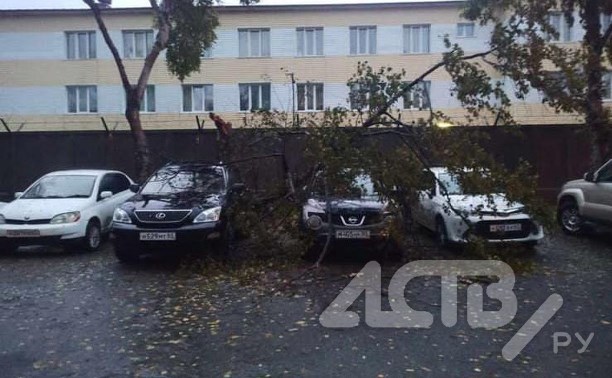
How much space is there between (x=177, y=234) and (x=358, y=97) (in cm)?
353

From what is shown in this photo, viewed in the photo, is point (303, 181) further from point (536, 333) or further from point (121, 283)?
point (536, 333)

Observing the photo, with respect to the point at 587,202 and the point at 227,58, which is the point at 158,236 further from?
the point at 227,58

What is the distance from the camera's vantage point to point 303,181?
9.26 meters

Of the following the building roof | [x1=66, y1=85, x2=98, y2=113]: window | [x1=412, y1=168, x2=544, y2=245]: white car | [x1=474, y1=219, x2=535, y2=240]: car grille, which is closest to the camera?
[x1=412, y1=168, x2=544, y2=245]: white car

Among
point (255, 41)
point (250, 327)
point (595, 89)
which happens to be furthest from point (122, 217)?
point (255, 41)

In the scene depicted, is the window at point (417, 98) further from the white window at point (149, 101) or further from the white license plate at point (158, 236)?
the white window at point (149, 101)

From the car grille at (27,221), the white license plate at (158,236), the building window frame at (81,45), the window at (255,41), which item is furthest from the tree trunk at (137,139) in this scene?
the building window frame at (81,45)

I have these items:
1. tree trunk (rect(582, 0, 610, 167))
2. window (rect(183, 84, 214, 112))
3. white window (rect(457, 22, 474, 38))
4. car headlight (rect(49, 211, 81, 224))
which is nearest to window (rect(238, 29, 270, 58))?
window (rect(183, 84, 214, 112))

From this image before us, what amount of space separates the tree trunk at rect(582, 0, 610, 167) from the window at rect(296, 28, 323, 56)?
625 inches

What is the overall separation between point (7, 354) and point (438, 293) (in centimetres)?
480

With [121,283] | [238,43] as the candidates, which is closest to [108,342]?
[121,283]

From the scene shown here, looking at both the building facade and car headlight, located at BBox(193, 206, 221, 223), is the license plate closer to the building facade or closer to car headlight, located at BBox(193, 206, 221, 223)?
car headlight, located at BBox(193, 206, 221, 223)

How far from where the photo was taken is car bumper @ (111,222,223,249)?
8.46 metres

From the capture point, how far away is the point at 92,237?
34.6ft
